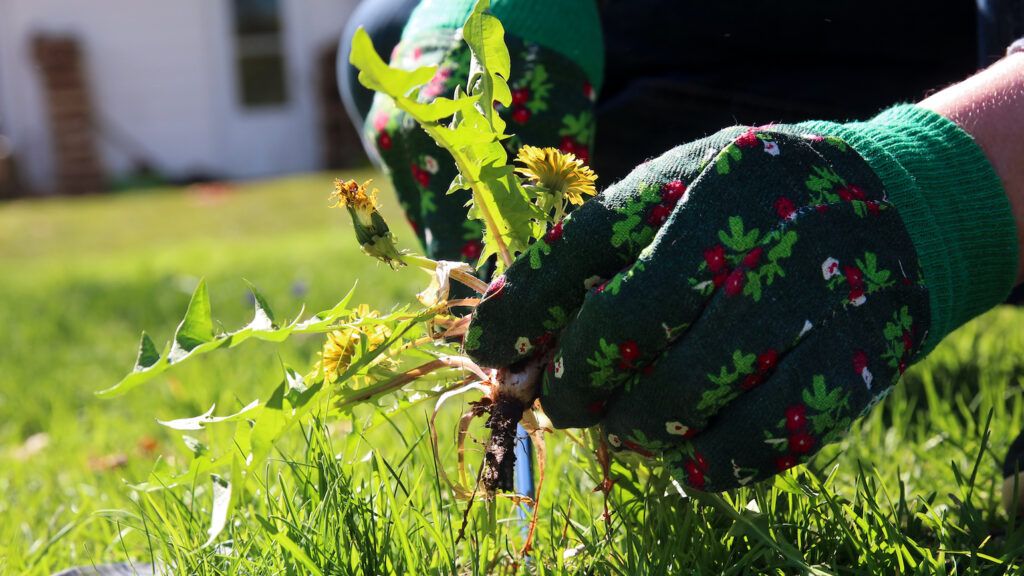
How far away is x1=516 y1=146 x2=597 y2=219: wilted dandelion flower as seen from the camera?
1052 mm

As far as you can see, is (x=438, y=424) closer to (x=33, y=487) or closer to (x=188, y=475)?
(x=33, y=487)

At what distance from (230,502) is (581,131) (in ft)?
2.54

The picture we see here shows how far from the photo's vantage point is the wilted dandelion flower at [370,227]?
1046 millimetres

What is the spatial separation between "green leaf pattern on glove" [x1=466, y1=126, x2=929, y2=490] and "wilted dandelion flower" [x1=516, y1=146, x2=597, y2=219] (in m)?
0.11

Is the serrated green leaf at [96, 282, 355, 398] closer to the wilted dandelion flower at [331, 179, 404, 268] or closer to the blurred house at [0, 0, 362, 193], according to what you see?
the wilted dandelion flower at [331, 179, 404, 268]

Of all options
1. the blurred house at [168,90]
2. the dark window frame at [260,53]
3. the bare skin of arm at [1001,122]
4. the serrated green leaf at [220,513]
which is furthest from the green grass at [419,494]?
the dark window frame at [260,53]

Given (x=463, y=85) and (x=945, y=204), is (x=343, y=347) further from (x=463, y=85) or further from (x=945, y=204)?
(x=945, y=204)

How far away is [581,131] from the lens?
4.95 feet

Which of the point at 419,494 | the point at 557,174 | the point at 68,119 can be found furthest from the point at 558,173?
the point at 68,119

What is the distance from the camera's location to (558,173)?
3.49ft

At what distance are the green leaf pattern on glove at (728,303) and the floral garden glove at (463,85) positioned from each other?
0.49 m

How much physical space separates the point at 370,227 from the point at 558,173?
7.9 inches

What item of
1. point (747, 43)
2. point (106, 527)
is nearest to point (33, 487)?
point (106, 527)

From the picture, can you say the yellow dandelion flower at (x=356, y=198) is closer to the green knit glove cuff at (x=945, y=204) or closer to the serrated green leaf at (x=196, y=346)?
the serrated green leaf at (x=196, y=346)
